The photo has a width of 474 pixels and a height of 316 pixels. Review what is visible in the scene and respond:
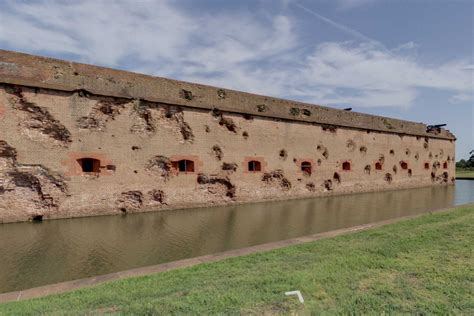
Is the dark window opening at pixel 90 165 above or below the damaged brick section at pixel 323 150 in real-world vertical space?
below

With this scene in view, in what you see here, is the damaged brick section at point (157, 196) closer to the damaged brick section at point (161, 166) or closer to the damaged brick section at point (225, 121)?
the damaged brick section at point (161, 166)

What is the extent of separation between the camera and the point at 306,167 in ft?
49.1

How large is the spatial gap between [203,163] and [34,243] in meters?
6.08

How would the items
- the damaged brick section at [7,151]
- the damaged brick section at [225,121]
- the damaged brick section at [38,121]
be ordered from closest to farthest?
the damaged brick section at [7,151] → the damaged brick section at [38,121] → the damaged brick section at [225,121]

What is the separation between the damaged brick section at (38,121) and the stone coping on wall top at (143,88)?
15.1 inches

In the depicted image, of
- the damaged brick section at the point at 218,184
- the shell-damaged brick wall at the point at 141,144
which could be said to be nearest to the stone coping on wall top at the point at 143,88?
the shell-damaged brick wall at the point at 141,144

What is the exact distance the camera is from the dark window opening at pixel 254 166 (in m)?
12.9

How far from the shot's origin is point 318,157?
1549cm

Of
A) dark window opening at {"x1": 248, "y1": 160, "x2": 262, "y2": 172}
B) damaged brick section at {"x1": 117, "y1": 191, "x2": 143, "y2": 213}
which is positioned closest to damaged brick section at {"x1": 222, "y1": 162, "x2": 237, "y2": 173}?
dark window opening at {"x1": 248, "y1": 160, "x2": 262, "y2": 172}

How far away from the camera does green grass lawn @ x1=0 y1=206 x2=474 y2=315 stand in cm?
Result: 310

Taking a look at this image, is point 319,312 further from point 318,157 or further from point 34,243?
point 318,157

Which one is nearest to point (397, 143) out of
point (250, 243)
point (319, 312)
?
point (250, 243)

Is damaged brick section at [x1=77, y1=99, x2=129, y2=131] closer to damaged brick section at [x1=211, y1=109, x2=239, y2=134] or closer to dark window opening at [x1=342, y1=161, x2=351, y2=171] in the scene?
damaged brick section at [x1=211, y1=109, x2=239, y2=134]

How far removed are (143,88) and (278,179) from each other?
6.82 meters
